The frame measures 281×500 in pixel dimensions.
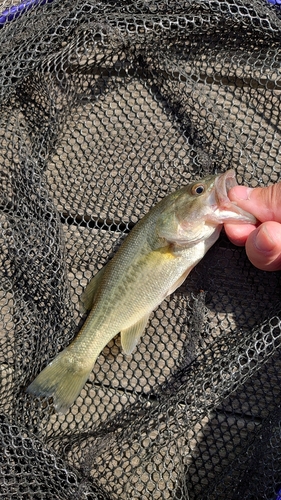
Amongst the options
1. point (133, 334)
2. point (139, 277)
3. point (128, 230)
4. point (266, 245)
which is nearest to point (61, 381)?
point (133, 334)

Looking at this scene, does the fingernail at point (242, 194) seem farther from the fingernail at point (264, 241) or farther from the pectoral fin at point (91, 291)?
the pectoral fin at point (91, 291)

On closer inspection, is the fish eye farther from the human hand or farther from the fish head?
the human hand

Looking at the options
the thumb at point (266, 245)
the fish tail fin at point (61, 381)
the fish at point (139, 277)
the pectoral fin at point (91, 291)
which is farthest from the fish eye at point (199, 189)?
the fish tail fin at point (61, 381)

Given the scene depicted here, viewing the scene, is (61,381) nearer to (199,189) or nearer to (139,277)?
(139,277)

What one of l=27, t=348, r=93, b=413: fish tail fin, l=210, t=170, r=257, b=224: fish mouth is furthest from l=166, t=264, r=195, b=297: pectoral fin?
l=27, t=348, r=93, b=413: fish tail fin

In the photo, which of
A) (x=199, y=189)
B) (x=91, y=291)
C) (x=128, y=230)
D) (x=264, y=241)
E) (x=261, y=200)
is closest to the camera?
(x=264, y=241)

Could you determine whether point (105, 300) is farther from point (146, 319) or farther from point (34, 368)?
point (34, 368)
